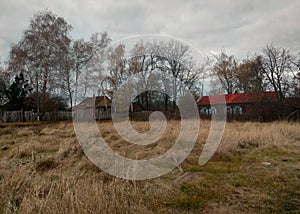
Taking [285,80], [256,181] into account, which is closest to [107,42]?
[285,80]

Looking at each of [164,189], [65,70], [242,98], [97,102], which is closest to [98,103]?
[97,102]

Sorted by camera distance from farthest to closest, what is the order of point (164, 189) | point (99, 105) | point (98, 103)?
point (99, 105) < point (98, 103) < point (164, 189)

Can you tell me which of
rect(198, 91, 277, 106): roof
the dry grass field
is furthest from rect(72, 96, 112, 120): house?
the dry grass field

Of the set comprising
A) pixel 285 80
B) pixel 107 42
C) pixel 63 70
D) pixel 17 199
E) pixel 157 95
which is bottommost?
pixel 17 199

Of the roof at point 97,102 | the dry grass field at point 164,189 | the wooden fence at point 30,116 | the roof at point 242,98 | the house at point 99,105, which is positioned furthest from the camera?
the roof at point 97,102

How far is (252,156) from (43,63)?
76.9ft

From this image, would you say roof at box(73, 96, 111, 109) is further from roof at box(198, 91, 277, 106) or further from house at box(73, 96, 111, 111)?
roof at box(198, 91, 277, 106)

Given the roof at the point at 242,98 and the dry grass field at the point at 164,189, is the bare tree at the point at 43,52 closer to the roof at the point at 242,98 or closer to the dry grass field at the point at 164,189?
the roof at the point at 242,98

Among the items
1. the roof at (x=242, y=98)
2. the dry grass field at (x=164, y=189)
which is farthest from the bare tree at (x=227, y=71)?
the dry grass field at (x=164, y=189)

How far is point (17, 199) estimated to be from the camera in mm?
2865

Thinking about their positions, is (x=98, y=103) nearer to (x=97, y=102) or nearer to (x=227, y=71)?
(x=97, y=102)

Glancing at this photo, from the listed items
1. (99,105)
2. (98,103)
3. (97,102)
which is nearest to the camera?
(97,102)

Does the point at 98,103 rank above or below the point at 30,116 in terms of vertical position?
above

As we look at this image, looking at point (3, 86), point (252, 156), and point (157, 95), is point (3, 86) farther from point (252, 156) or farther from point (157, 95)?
point (252, 156)
